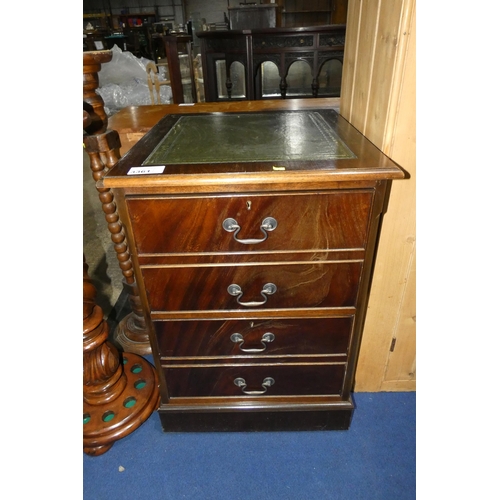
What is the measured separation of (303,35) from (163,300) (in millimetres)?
2983

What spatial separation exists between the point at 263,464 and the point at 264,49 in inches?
124

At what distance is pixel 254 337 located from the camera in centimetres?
102

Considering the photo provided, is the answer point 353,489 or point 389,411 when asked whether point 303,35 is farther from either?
point 353,489

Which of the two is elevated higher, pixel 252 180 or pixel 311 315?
pixel 252 180

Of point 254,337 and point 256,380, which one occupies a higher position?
point 254,337

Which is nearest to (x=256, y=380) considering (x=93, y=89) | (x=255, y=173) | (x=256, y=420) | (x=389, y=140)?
(x=256, y=420)

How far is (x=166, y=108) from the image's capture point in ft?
5.39

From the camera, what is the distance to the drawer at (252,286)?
0.89 meters

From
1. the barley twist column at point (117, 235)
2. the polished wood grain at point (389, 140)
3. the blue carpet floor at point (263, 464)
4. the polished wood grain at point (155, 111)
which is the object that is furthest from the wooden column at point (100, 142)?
the polished wood grain at point (389, 140)

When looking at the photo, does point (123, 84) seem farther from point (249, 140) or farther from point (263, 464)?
point (263, 464)

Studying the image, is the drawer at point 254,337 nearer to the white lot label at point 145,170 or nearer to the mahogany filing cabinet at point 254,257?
the mahogany filing cabinet at point 254,257

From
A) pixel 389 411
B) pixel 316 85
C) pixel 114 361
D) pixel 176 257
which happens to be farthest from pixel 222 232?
pixel 316 85

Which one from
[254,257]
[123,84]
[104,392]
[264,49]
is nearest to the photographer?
[254,257]

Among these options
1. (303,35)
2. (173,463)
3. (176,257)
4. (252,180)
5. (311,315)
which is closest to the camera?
(252,180)
